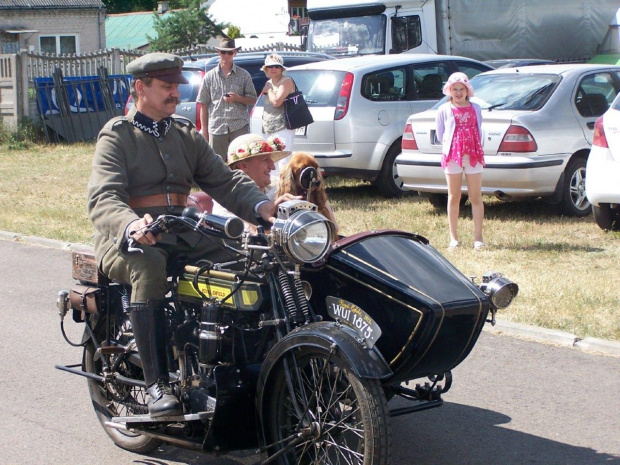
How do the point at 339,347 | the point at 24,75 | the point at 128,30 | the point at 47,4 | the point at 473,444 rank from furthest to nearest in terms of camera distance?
the point at 128,30 < the point at 47,4 < the point at 24,75 < the point at 473,444 < the point at 339,347

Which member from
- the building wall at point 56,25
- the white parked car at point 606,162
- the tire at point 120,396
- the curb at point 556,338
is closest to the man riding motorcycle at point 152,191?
the tire at point 120,396

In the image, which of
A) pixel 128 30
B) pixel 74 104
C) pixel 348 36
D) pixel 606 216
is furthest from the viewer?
pixel 128 30

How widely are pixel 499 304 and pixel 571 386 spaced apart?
6.16 ft

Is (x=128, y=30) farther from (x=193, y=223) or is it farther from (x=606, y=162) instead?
(x=193, y=223)

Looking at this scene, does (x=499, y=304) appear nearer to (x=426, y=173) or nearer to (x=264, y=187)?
(x=264, y=187)

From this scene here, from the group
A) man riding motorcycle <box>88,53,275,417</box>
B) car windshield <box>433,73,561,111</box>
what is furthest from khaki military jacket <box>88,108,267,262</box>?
car windshield <box>433,73,561,111</box>

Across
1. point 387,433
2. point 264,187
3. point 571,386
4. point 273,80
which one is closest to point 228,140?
point 273,80

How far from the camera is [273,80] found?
1105 centimetres

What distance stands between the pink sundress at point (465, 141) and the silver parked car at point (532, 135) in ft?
3.32

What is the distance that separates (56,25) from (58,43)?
81 centimetres

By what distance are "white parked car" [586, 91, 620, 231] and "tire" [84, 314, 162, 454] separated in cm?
603

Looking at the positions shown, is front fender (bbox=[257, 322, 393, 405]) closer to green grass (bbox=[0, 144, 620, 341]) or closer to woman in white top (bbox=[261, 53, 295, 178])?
green grass (bbox=[0, 144, 620, 341])

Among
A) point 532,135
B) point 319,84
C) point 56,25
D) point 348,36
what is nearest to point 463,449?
point 532,135

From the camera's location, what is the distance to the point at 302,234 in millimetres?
3658
